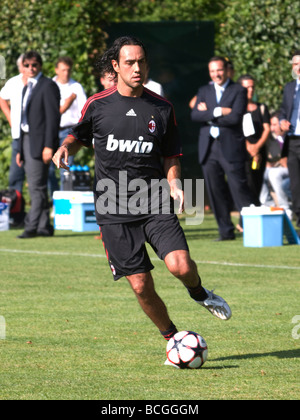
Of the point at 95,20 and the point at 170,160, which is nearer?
the point at 170,160

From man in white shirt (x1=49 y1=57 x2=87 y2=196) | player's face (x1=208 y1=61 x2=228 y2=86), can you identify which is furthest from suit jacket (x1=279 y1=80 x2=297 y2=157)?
man in white shirt (x1=49 y1=57 x2=87 y2=196)

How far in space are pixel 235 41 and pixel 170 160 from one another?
1301 centimetres

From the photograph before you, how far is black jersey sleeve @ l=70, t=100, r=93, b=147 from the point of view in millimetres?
6863

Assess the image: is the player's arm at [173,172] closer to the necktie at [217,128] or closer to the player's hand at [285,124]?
the player's hand at [285,124]

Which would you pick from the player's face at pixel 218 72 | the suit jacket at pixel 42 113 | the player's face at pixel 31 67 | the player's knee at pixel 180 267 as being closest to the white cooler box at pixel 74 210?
the suit jacket at pixel 42 113

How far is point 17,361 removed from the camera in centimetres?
664

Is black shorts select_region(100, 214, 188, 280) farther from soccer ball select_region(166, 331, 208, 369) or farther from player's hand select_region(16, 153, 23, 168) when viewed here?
player's hand select_region(16, 153, 23, 168)

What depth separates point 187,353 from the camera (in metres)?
6.41

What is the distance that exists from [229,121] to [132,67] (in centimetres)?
759

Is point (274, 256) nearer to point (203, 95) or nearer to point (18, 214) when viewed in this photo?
point (203, 95)

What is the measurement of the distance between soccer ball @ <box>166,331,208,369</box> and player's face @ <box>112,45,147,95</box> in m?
1.66

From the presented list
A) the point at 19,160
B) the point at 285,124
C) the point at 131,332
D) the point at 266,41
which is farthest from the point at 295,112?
the point at 131,332

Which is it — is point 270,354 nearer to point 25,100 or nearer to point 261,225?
point 261,225
